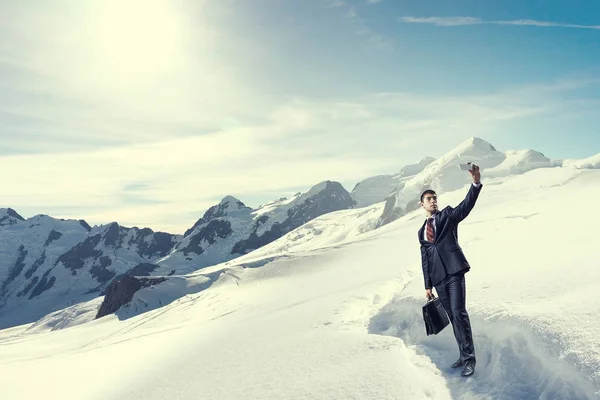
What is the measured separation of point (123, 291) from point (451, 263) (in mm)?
90411

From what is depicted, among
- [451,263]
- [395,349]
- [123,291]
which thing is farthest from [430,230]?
[123,291]

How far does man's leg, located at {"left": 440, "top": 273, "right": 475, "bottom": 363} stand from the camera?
5.43 m

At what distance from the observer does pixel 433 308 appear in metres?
6.10

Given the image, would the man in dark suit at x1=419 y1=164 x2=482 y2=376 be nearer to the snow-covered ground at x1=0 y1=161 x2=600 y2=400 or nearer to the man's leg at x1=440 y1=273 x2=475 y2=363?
the man's leg at x1=440 y1=273 x2=475 y2=363

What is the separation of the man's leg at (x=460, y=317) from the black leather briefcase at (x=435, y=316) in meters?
0.31

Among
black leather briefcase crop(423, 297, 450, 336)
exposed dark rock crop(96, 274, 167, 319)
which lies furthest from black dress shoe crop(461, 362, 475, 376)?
exposed dark rock crop(96, 274, 167, 319)

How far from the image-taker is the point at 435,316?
20.0 ft

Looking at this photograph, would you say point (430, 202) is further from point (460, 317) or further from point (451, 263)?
point (460, 317)

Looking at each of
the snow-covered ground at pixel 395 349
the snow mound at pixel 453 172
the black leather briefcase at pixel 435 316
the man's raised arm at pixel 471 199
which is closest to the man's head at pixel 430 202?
the man's raised arm at pixel 471 199

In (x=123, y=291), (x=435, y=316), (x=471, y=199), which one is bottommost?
(x=123, y=291)

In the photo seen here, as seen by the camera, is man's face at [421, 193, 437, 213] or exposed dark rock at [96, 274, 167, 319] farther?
exposed dark rock at [96, 274, 167, 319]

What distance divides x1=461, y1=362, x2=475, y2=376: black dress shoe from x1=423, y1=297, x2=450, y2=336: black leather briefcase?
727 mm

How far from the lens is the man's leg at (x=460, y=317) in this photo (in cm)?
543

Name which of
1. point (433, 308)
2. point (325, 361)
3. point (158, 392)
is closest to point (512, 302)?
point (433, 308)
